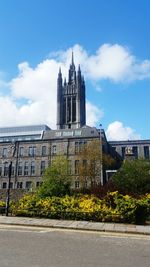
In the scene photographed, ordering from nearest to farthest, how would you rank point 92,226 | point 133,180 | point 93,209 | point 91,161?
point 92,226 → point 93,209 → point 133,180 → point 91,161

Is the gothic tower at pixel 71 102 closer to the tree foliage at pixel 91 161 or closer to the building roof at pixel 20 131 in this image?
the building roof at pixel 20 131

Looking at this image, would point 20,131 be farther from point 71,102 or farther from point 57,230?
point 57,230

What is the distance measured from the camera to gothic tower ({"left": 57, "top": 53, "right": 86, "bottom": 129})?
122312mm

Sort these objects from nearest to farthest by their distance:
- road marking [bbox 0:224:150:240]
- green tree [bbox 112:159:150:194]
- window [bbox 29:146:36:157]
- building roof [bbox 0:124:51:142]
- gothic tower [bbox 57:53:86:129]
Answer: road marking [bbox 0:224:150:240] → green tree [bbox 112:159:150:194] → window [bbox 29:146:36:157] → building roof [bbox 0:124:51:142] → gothic tower [bbox 57:53:86:129]

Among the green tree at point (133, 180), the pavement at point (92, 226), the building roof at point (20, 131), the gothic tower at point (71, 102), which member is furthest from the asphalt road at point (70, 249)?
the gothic tower at point (71, 102)

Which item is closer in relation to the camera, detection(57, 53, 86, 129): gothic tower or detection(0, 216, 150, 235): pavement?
detection(0, 216, 150, 235): pavement

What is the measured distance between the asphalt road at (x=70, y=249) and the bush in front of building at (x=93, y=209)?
10.8ft

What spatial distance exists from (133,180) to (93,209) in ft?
49.8

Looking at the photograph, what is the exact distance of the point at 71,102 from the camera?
127438mm

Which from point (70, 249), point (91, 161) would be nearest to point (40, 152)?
point (91, 161)

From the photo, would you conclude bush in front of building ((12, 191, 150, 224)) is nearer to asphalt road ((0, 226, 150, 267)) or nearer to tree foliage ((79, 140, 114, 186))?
asphalt road ((0, 226, 150, 267))

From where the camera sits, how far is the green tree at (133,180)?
29.5m

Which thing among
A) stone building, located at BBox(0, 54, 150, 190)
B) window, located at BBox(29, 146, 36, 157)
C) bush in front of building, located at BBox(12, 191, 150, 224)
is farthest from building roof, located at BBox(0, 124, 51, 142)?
bush in front of building, located at BBox(12, 191, 150, 224)

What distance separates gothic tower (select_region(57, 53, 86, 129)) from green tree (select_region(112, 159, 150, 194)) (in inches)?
3407
